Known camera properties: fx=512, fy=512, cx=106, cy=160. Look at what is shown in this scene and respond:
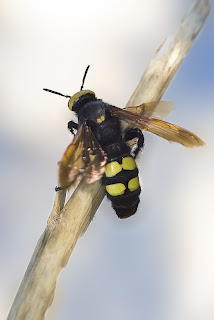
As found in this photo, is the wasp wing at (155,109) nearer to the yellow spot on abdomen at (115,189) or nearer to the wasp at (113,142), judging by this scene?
the wasp at (113,142)

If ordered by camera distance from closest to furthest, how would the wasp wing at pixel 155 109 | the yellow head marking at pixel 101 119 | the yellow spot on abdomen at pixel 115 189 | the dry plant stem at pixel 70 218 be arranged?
the dry plant stem at pixel 70 218, the yellow spot on abdomen at pixel 115 189, the wasp wing at pixel 155 109, the yellow head marking at pixel 101 119

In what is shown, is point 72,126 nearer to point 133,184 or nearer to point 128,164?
point 128,164

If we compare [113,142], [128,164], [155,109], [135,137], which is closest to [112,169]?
[128,164]

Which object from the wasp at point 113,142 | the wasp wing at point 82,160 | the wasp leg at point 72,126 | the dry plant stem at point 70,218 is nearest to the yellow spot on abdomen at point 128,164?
the wasp at point 113,142

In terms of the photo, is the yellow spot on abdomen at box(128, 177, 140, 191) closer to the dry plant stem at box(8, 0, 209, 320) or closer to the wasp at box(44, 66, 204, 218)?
the wasp at box(44, 66, 204, 218)

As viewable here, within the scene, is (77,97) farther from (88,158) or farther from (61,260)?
(61,260)
